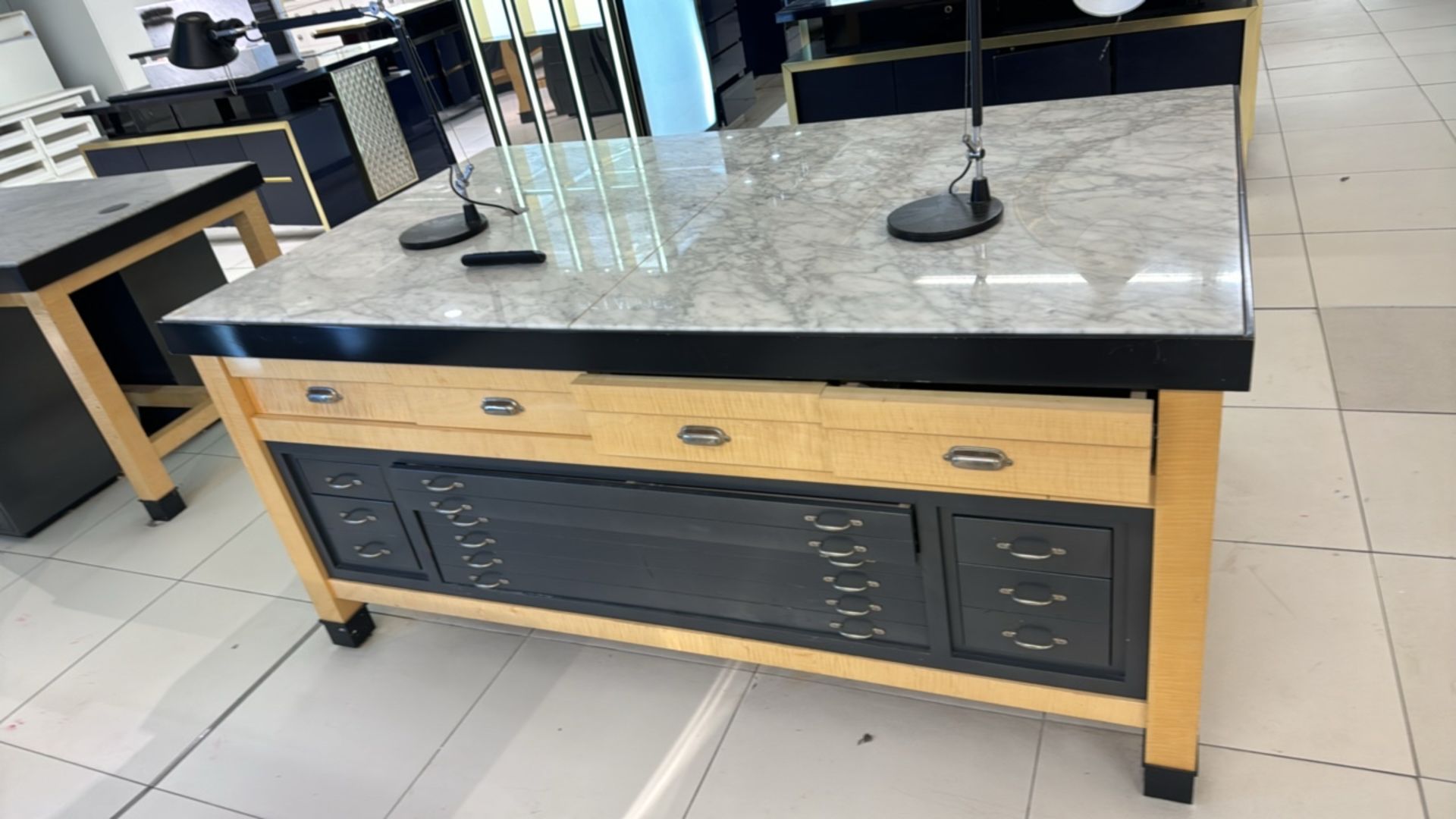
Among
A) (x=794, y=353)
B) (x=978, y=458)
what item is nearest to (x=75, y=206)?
(x=794, y=353)

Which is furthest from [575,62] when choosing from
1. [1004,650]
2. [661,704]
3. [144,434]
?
[1004,650]

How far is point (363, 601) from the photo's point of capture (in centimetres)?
206

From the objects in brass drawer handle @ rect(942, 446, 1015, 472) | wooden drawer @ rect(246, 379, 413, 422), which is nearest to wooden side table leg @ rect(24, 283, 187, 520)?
wooden drawer @ rect(246, 379, 413, 422)

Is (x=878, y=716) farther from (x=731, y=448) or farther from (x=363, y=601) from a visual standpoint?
(x=363, y=601)

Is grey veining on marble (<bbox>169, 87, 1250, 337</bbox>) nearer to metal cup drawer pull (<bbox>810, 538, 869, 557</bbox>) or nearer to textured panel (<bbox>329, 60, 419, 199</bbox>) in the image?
metal cup drawer pull (<bbox>810, 538, 869, 557</bbox>)

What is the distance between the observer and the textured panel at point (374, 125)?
4.90 metres

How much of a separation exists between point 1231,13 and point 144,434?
369 centimetres

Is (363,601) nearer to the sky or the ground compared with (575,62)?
nearer to the ground

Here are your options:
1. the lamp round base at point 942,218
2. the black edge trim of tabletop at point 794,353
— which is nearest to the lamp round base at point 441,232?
the black edge trim of tabletop at point 794,353

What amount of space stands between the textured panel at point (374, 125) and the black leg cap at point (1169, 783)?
15.6 feet

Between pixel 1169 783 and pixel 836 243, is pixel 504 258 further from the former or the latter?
pixel 1169 783

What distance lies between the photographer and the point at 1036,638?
142 centimetres

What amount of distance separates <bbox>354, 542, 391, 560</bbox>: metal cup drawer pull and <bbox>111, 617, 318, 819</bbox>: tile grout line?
37 centimetres

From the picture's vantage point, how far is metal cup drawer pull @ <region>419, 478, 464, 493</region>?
1.75 m
